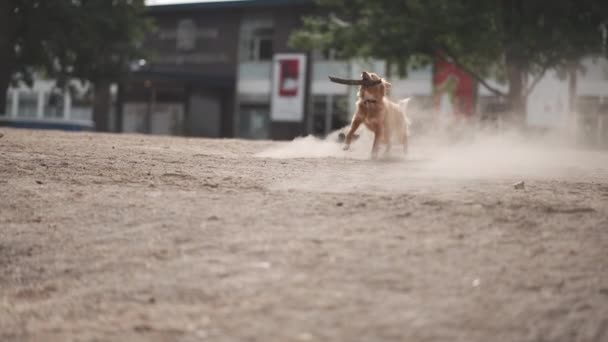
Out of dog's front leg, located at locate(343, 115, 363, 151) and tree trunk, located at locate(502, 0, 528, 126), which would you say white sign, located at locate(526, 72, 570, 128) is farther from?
dog's front leg, located at locate(343, 115, 363, 151)

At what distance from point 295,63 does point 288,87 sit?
3.95 feet

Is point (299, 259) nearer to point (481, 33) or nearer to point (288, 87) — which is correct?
point (481, 33)

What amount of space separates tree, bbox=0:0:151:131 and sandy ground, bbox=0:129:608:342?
21246 millimetres

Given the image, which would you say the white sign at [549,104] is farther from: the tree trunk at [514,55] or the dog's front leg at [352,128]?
the dog's front leg at [352,128]

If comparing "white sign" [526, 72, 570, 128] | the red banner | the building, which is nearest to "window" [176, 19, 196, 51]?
the building

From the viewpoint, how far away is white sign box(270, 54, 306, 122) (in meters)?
35.4

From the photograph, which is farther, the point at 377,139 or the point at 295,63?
the point at 295,63

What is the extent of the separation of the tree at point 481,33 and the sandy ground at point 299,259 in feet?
42.6

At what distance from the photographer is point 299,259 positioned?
4.43m

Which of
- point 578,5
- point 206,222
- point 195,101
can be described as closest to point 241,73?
point 195,101

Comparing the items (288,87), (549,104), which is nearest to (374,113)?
(549,104)

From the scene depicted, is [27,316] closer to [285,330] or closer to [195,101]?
[285,330]

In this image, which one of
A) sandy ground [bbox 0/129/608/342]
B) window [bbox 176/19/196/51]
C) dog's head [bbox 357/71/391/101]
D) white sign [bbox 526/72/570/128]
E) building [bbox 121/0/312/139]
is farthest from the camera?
window [bbox 176/19/196/51]

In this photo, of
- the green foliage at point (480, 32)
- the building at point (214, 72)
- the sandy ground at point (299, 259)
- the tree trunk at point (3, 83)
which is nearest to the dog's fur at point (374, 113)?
the sandy ground at point (299, 259)
